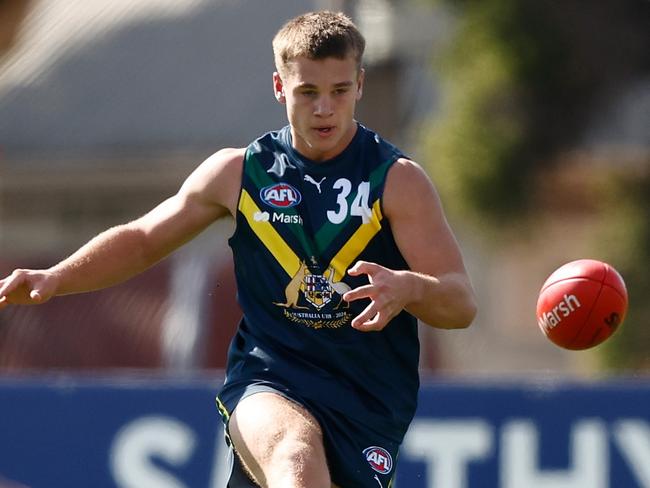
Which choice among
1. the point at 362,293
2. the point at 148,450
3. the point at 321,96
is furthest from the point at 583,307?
the point at 148,450

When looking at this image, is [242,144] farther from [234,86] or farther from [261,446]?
[261,446]

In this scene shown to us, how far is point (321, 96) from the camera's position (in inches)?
241

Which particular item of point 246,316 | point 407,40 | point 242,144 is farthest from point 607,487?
point 242,144

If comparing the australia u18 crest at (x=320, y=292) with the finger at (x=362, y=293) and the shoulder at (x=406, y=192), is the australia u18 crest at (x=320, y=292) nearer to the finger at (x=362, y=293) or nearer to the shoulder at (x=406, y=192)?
the shoulder at (x=406, y=192)

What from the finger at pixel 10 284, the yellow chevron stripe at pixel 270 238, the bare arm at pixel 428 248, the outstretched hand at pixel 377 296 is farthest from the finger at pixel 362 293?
the finger at pixel 10 284

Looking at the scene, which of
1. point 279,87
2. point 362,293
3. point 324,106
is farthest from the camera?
point 279,87

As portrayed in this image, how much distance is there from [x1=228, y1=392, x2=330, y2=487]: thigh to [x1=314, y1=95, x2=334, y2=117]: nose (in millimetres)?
1078

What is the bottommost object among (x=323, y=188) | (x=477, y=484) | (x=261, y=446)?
(x=477, y=484)

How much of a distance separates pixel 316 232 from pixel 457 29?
12.8m

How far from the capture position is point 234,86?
2412 cm

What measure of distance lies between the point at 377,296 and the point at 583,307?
1.60 meters

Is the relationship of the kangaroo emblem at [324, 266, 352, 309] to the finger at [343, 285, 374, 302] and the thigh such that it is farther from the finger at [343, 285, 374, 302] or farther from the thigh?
the finger at [343, 285, 374, 302]

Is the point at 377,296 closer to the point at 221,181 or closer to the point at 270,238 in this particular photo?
the point at 270,238

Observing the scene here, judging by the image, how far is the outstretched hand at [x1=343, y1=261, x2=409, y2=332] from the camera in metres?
5.50
